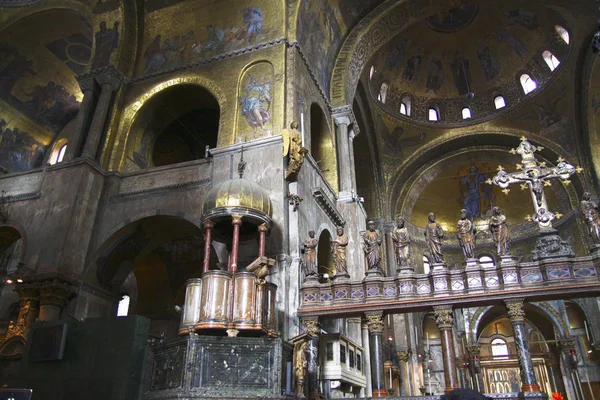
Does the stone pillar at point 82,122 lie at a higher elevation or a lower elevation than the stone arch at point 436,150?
lower

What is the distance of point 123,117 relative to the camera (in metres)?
14.6

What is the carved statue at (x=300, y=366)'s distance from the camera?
27.4 feet

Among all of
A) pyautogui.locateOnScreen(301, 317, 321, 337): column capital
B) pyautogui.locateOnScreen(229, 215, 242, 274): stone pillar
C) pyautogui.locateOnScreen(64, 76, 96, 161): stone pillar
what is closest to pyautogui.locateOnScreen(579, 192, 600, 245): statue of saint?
pyautogui.locateOnScreen(301, 317, 321, 337): column capital

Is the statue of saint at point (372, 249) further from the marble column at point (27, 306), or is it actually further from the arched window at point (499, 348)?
the arched window at point (499, 348)

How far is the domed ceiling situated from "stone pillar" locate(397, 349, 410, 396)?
10719 mm

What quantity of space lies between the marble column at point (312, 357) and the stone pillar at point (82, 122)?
26.4ft

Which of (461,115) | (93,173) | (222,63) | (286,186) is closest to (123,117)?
(93,173)

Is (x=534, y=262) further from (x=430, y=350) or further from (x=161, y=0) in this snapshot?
(x=430, y=350)

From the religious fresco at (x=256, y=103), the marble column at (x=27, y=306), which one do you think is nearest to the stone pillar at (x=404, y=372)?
the religious fresco at (x=256, y=103)

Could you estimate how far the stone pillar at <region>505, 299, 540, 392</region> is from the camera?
27.6ft

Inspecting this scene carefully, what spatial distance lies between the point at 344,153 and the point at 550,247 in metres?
7.54

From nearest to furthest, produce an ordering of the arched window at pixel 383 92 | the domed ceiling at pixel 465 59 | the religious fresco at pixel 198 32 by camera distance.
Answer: the religious fresco at pixel 198 32 → the domed ceiling at pixel 465 59 → the arched window at pixel 383 92

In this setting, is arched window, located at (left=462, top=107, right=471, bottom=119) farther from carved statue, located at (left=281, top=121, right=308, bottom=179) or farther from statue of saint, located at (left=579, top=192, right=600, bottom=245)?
carved statue, located at (left=281, top=121, right=308, bottom=179)

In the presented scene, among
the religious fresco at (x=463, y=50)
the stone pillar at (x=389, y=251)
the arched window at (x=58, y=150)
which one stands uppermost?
the religious fresco at (x=463, y=50)
